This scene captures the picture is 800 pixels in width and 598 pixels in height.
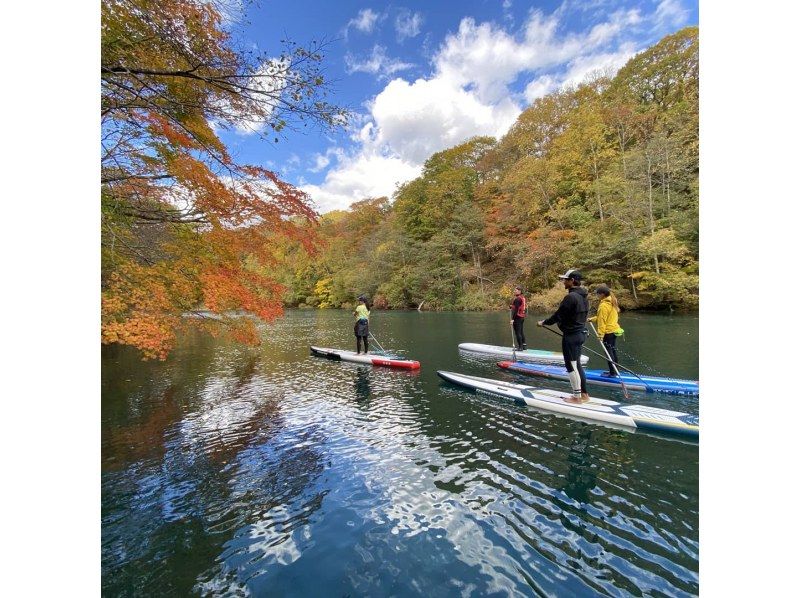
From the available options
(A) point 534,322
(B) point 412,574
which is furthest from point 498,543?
(A) point 534,322

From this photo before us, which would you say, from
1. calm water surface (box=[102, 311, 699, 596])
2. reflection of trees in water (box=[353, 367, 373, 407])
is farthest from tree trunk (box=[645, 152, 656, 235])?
reflection of trees in water (box=[353, 367, 373, 407])

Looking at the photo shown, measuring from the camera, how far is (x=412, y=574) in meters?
2.93

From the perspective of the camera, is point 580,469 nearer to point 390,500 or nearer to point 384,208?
point 390,500

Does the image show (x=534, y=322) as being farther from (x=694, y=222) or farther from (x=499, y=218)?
(x=499, y=218)

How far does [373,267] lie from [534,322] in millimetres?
26765

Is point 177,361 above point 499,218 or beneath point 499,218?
beneath

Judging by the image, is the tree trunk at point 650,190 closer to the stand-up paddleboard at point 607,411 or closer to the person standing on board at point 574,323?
the person standing on board at point 574,323

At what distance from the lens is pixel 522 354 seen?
37.2 ft

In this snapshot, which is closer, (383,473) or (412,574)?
(412,574)

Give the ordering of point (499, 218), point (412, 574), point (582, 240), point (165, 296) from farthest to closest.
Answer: point (499, 218), point (582, 240), point (165, 296), point (412, 574)

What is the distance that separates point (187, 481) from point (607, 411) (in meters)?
6.43

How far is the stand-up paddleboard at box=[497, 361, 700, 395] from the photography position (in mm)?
7285

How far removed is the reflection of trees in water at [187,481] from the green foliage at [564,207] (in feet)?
14.8

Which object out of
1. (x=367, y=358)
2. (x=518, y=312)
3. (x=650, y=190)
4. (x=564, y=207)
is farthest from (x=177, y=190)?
(x=564, y=207)
